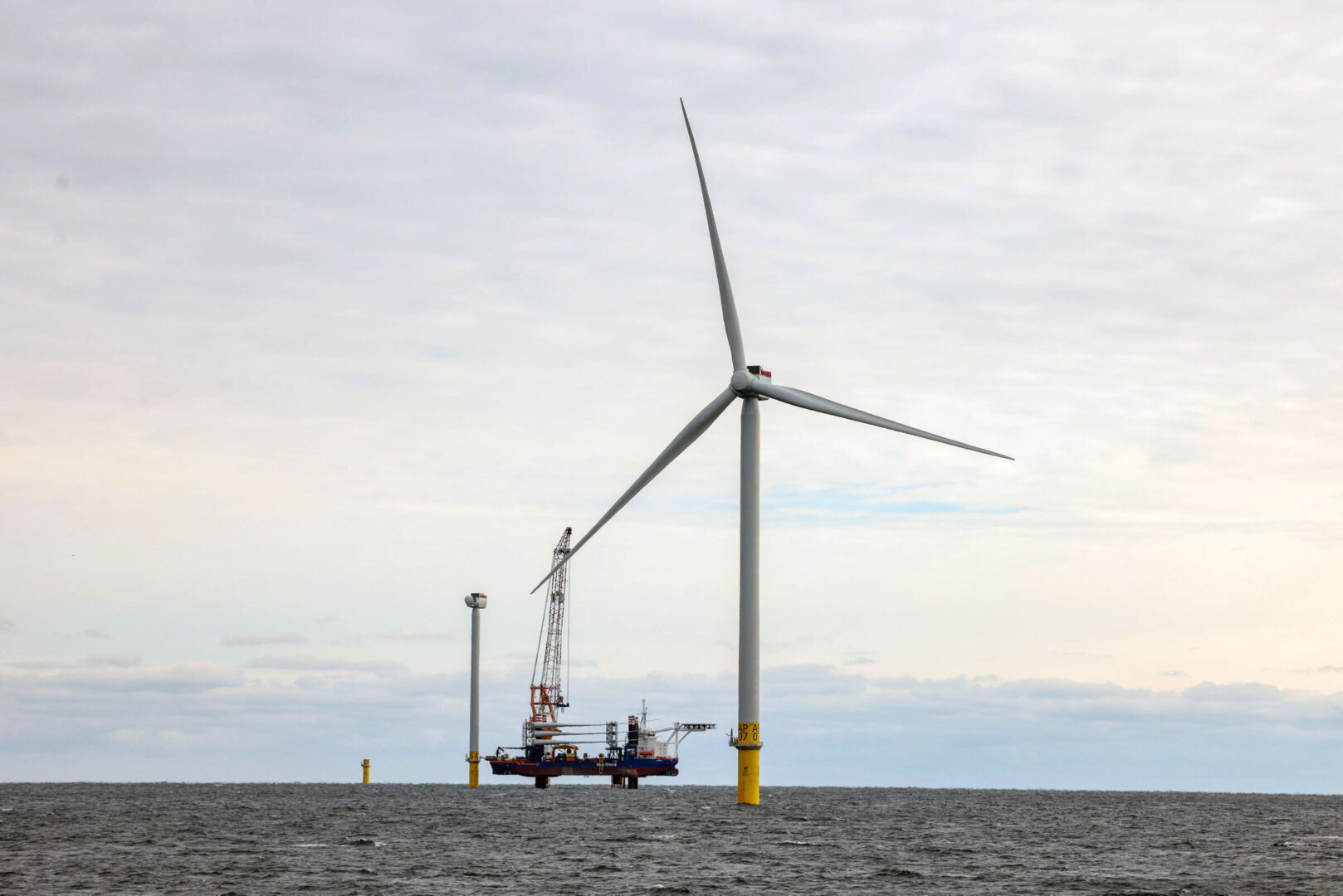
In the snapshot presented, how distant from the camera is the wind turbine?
10806cm

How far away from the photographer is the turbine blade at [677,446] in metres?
116

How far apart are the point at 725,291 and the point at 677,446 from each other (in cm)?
1447

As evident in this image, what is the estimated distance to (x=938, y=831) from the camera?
14425cm

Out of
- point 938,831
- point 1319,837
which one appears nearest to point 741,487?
point 938,831

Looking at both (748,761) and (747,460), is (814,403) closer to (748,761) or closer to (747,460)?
(747,460)

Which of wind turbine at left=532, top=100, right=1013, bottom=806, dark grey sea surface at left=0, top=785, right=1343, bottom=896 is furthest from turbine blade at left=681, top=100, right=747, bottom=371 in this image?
dark grey sea surface at left=0, top=785, right=1343, bottom=896

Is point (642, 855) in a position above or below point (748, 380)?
below

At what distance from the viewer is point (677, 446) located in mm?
117062

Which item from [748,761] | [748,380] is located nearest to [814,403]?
[748,380]

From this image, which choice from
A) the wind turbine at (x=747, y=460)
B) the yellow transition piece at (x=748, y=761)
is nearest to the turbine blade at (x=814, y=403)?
the wind turbine at (x=747, y=460)

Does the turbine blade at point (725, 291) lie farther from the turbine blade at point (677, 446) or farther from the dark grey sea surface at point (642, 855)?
the dark grey sea surface at point (642, 855)

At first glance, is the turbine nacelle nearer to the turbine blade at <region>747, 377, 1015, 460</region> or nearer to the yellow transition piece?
the turbine blade at <region>747, 377, 1015, 460</region>

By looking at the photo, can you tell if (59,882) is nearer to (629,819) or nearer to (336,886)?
(336,886)

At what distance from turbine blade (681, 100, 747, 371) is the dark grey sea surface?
A: 39.7m
